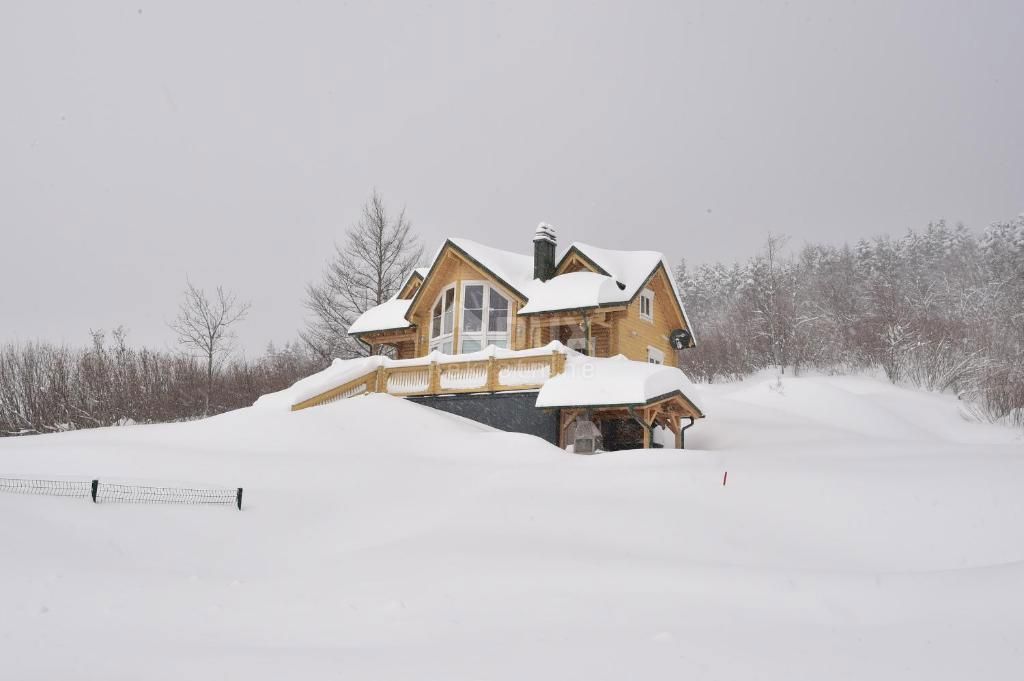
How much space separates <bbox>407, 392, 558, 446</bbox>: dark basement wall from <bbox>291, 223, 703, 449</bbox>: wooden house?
1.2 inches

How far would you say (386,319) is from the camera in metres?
24.6

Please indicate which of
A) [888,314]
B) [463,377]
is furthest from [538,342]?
[888,314]

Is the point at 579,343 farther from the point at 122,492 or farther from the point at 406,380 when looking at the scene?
the point at 122,492

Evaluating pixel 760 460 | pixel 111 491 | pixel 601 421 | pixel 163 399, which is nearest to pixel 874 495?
pixel 760 460

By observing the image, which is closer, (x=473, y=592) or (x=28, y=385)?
(x=473, y=592)

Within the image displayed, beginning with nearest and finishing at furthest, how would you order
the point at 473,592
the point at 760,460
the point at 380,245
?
the point at 473,592 → the point at 760,460 → the point at 380,245

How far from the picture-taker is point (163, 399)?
1268 inches

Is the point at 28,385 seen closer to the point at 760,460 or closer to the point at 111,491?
the point at 111,491

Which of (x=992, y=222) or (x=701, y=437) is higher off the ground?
(x=992, y=222)

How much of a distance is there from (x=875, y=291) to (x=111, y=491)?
47071 mm

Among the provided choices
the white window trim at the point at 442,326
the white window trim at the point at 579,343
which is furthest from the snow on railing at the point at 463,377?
the white window trim at the point at 579,343

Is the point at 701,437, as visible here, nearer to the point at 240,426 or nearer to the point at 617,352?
the point at 617,352

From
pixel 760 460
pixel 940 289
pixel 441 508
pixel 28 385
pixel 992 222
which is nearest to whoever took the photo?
pixel 441 508

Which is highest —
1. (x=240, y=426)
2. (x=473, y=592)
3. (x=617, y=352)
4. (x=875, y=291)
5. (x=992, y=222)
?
(x=992, y=222)
